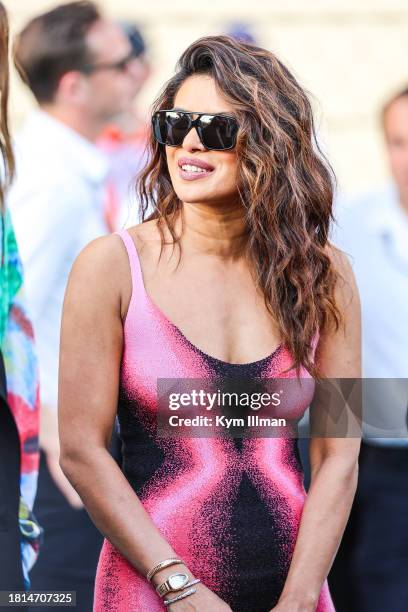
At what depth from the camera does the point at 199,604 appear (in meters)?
2.26

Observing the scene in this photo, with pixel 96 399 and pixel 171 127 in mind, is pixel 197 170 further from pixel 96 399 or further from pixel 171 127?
pixel 96 399

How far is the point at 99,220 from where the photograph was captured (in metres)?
3.89

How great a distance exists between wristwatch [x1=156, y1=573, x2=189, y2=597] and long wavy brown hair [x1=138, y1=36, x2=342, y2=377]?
0.47 m

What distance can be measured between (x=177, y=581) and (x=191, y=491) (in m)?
0.17

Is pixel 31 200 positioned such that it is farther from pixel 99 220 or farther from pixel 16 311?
pixel 16 311

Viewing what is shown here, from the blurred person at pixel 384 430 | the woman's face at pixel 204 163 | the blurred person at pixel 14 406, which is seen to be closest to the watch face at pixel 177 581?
the blurred person at pixel 14 406

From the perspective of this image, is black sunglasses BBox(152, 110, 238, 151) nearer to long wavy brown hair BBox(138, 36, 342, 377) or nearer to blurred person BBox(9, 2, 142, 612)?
long wavy brown hair BBox(138, 36, 342, 377)

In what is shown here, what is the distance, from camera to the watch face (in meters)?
2.26

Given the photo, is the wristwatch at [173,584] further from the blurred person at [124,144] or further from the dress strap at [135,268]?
the blurred person at [124,144]

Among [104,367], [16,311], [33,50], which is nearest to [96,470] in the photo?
[104,367]

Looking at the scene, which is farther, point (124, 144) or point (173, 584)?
point (124, 144)

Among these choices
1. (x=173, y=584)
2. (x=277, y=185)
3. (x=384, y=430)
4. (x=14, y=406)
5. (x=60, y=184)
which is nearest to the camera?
(x=173, y=584)

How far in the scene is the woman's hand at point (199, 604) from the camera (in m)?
2.26

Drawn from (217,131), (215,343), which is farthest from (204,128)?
(215,343)
